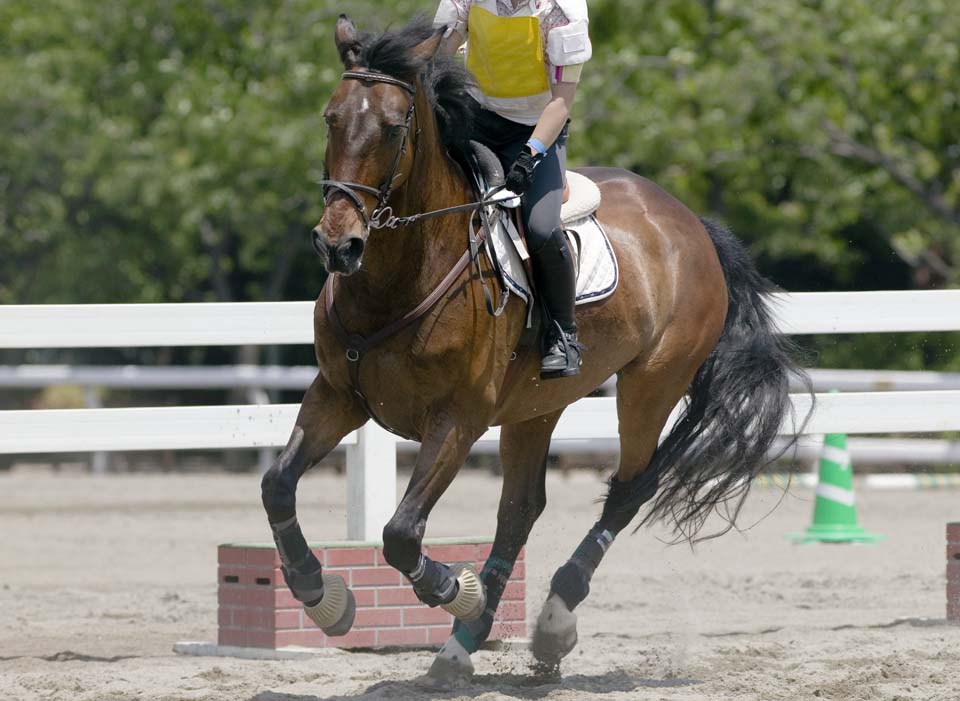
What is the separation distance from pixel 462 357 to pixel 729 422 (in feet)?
6.97

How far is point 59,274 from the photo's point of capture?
20719 mm

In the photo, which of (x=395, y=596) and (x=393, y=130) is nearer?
(x=393, y=130)

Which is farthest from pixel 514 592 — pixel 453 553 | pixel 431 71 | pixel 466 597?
pixel 431 71

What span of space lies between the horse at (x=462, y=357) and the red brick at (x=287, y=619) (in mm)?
875

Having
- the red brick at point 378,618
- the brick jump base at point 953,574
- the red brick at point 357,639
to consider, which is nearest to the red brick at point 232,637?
the red brick at point 357,639

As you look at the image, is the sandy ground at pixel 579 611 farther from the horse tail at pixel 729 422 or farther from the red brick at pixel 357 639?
the horse tail at pixel 729 422

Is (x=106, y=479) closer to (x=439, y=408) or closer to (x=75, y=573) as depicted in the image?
(x=75, y=573)

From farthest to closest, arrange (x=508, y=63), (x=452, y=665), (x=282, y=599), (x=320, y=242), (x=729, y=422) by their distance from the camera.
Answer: (x=729, y=422) → (x=282, y=599) → (x=452, y=665) → (x=508, y=63) → (x=320, y=242)

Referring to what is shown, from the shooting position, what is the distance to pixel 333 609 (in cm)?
579

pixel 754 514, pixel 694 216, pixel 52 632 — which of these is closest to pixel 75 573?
pixel 52 632

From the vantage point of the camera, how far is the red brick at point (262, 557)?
22.6 ft

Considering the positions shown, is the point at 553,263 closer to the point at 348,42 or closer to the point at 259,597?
the point at 348,42

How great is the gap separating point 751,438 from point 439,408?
7.12 feet

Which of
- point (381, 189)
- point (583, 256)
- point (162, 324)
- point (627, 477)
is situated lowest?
point (627, 477)
